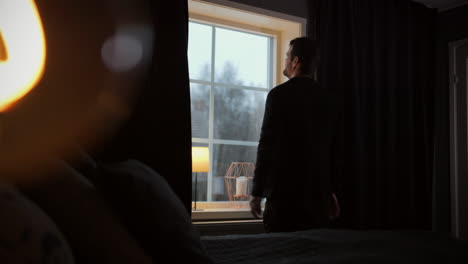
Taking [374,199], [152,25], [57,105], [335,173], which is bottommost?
[374,199]

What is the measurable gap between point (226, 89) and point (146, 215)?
106 inches

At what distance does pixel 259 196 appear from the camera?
6.60ft

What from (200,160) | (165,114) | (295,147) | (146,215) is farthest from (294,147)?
(146,215)

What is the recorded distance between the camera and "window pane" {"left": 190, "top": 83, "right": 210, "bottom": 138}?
341 cm

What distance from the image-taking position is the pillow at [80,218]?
786mm

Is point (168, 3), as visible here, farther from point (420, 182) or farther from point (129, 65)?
point (420, 182)

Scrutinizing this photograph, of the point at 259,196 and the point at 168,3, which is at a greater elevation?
the point at 168,3

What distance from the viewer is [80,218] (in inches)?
31.5

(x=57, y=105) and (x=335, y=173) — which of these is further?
(x=57, y=105)

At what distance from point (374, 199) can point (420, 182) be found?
664mm

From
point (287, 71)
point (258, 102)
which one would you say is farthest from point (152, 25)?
point (258, 102)

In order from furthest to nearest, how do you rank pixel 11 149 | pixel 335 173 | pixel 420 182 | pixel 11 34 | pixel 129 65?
pixel 420 182, pixel 129 65, pixel 335 173, pixel 11 34, pixel 11 149

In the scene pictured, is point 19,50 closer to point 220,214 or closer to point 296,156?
point 296,156

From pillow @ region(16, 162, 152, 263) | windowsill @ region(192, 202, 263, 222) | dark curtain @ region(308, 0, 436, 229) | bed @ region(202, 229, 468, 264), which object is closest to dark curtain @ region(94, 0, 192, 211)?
windowsill @ region(192, 202, 263, 222)
